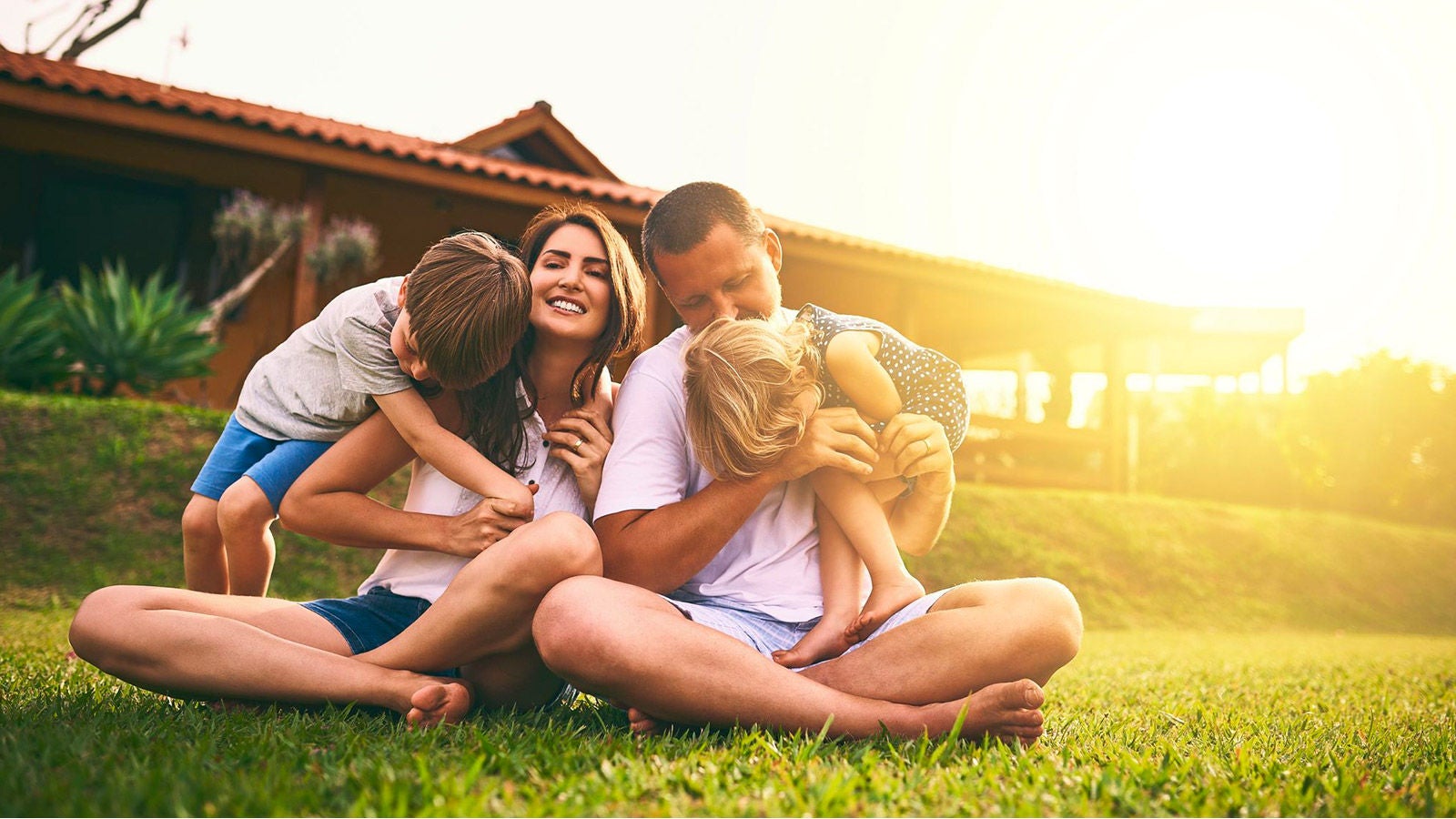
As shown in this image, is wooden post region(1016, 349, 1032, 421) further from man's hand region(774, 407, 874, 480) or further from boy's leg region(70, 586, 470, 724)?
boy's leg region(70, 586, 470, 724)

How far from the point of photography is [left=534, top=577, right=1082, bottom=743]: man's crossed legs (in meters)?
2.03

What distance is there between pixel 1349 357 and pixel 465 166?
81.2ft

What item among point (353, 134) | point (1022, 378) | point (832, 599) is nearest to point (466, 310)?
point (832, 599)

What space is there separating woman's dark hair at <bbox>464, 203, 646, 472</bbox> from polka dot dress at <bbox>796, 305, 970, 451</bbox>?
1.64ft

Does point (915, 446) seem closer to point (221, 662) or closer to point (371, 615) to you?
point (371, 615)

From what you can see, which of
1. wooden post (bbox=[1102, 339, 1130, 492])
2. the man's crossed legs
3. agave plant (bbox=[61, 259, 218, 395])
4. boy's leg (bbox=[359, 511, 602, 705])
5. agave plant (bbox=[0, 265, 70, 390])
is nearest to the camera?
the man's crossed legs

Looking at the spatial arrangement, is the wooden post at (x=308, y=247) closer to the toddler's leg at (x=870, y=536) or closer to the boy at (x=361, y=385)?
the boy at (x=361, y=385)

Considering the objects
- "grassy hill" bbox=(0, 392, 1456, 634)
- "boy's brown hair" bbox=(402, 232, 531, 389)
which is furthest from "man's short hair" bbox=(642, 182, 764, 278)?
"grassy hill" bbox=(0, 392, 1456, 634)

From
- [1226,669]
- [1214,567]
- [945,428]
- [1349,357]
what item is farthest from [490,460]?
[1349,357]

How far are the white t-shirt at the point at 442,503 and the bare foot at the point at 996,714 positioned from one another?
1001mm

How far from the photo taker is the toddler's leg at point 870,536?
2.41 m

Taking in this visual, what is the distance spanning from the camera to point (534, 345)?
2.72 metres

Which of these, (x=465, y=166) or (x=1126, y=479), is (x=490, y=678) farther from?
(x=1126, y=479)

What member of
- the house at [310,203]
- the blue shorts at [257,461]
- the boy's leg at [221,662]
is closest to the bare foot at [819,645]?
the boy's leg at [221,662]
